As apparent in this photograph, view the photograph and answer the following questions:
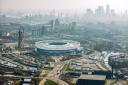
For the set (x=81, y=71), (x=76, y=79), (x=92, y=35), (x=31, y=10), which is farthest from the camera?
(x=31, y=10)

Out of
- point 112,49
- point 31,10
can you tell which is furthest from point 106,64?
point 31,10

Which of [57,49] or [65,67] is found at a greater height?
[57,49]

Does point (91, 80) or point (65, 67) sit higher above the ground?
point (91, 80)

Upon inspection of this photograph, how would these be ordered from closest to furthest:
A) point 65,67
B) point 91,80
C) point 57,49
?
point 91,80 < point 65,67 < point 57,49

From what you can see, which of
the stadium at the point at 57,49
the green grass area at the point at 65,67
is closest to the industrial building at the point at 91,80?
the green grass area at the point at 65,67

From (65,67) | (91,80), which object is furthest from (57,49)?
(91,80)

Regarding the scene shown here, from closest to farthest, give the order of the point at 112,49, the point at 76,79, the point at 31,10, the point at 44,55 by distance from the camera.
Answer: the point at 76,79 → the point at 44,55 → the point at 112,49 → the point at 31,10

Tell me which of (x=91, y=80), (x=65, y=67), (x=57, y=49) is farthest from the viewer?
(x=57, y=49)

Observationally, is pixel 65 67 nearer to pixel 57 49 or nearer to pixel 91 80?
pixel 91 80

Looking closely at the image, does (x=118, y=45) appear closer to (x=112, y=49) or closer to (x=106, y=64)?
(x=112, y=49)

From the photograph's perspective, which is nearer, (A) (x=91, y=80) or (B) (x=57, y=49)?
(A) (x=91, y=80)

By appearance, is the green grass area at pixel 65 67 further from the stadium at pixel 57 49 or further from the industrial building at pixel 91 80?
the stadium at pixel 57 49
